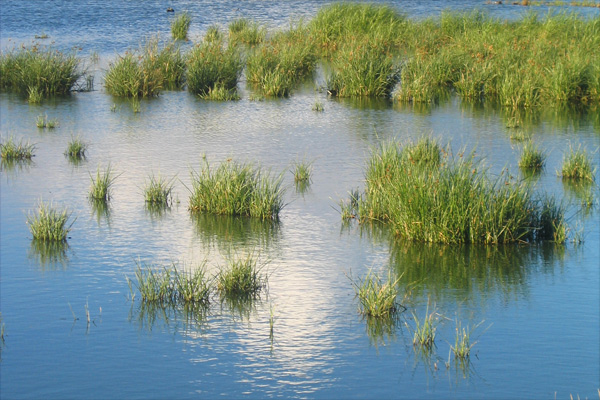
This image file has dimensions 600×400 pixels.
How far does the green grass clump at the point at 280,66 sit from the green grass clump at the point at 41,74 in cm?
406

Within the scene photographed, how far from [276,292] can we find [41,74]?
13.5 metres

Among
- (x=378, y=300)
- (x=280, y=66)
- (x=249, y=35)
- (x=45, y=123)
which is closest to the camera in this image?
(x=378, y=300)

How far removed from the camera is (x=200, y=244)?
9445mm

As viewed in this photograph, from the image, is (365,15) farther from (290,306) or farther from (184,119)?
(290,306)

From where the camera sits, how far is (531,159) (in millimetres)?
13055

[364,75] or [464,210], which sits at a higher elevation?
[364,75]

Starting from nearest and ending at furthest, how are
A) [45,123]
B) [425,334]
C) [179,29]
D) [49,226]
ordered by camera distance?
[425,334] → [49,226] → [45,123] → [179,29]

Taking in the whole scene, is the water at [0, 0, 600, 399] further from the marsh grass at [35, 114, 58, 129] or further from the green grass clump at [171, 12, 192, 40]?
the green grass clump at [171, 12, 192, 40]

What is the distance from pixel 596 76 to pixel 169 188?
1101cm

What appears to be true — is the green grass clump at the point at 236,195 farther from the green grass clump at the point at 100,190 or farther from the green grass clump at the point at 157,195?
the green grass clump at the point at 100,190

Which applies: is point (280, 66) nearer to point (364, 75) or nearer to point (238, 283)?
point (364, 75)

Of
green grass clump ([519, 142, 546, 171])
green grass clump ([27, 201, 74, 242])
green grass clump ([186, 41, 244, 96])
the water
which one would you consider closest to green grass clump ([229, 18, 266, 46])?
green grass clump ([186, 41, 244, 96])

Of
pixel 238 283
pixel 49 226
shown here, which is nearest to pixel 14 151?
pixel 49 226

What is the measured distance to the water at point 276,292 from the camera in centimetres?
622
